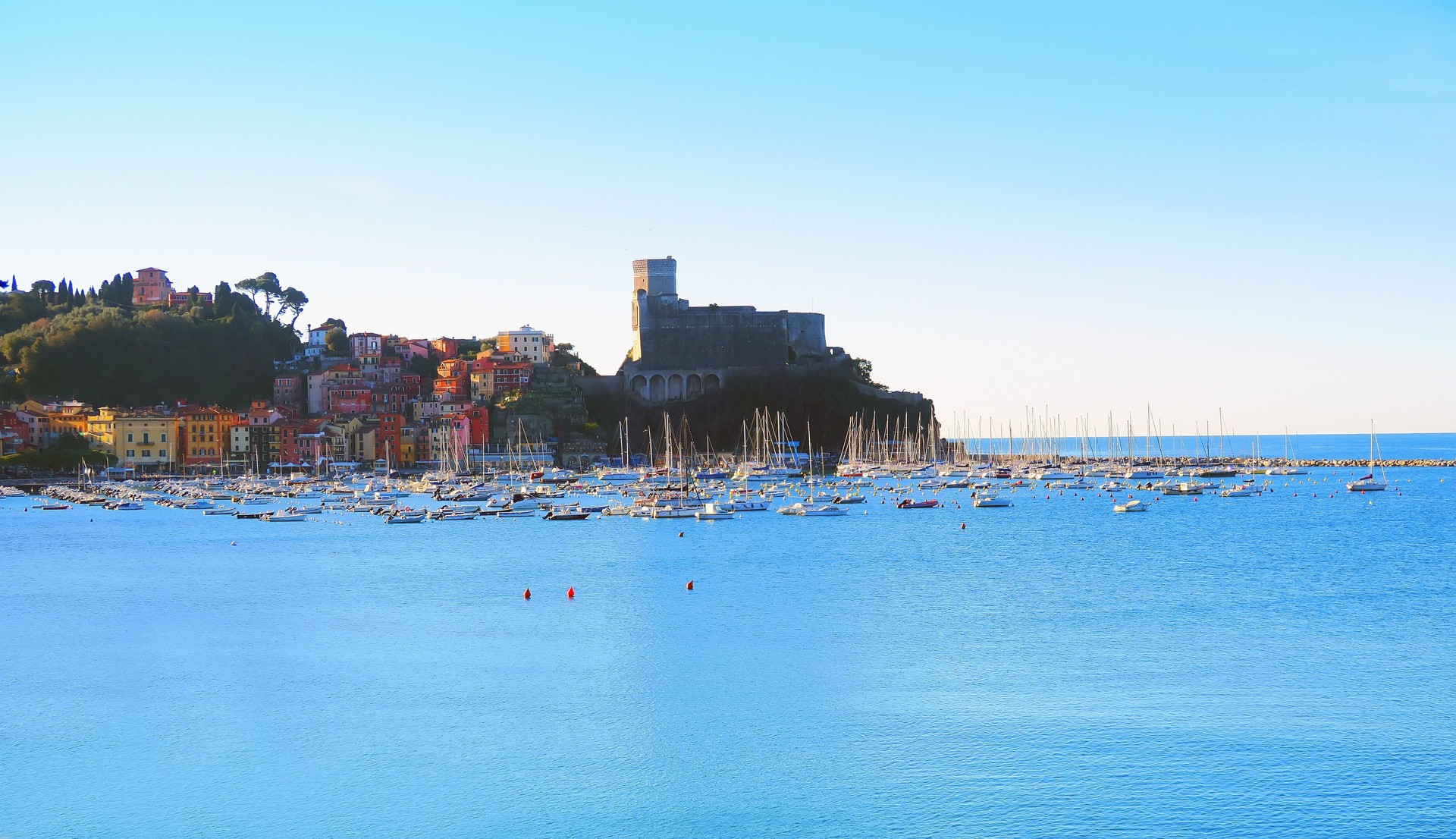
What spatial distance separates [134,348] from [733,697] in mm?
92273

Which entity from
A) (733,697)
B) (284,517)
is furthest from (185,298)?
(733,697)

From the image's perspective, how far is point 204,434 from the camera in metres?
89.6

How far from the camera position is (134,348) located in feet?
331

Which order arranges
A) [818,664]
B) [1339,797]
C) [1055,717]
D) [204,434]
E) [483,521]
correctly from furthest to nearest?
[204,434] → [483,521] → [818,664] → [1055,717] → [1339,797]

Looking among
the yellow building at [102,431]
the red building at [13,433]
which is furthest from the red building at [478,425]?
the red building at [13,433]

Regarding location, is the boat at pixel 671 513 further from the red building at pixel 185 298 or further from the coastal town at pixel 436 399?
the red building at pixel 185 298

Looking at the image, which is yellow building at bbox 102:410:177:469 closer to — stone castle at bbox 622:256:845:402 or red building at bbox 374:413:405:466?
red building at bbox 374:413:405:466

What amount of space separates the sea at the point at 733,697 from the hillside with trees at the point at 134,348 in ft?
219

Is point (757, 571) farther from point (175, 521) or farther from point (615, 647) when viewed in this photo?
point (175, 521)

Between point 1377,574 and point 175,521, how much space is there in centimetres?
4448

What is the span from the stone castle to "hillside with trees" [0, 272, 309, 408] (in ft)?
101

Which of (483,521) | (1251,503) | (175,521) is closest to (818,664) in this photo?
(483,521)

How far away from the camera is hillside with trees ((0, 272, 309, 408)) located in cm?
9819

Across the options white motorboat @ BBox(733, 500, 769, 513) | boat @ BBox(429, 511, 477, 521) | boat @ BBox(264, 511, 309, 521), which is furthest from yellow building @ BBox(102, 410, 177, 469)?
white motorboat @ BBox(733, 500, 769, 513)
